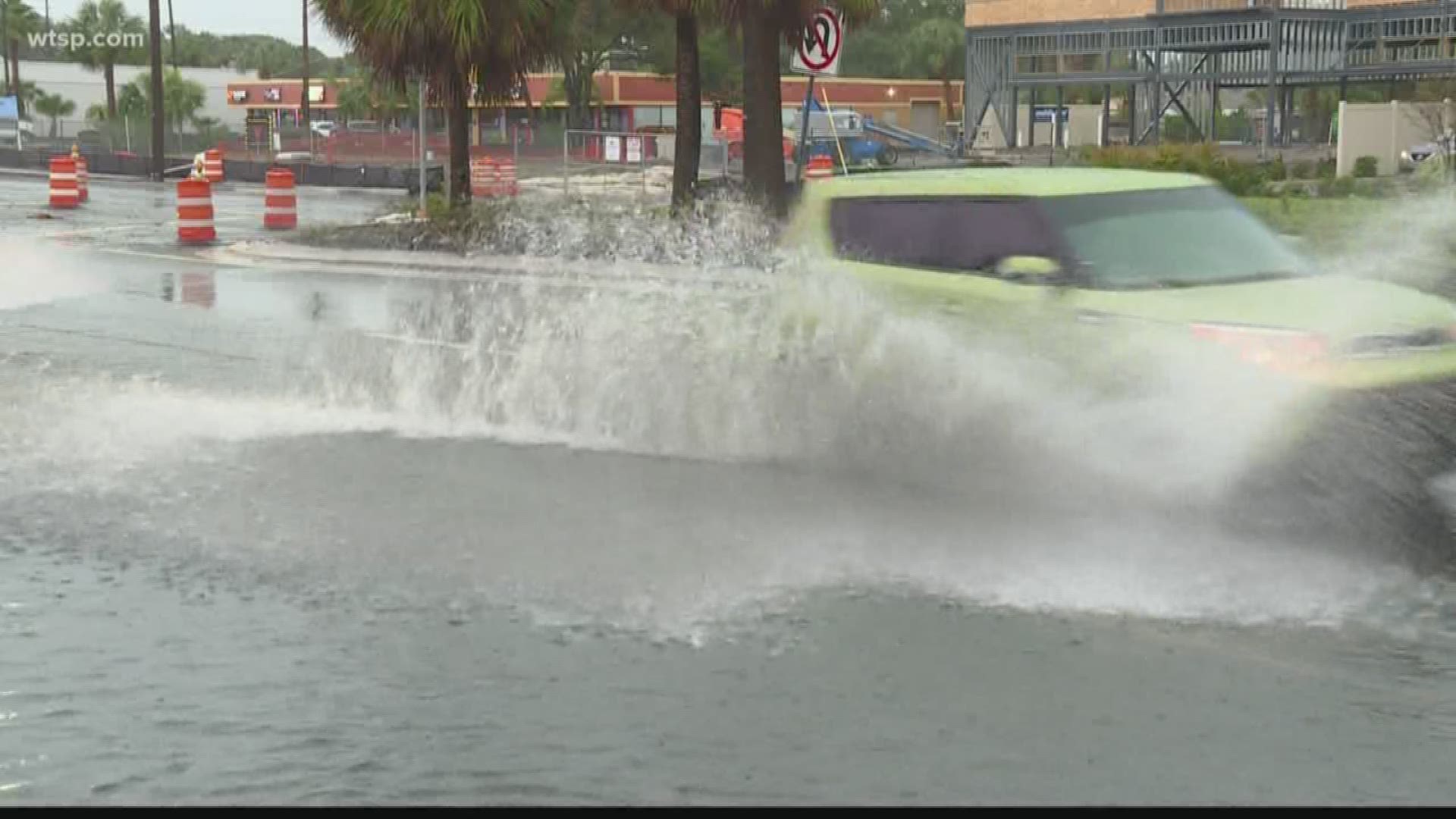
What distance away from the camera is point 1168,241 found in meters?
9.51

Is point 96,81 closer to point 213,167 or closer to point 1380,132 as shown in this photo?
point 213,167

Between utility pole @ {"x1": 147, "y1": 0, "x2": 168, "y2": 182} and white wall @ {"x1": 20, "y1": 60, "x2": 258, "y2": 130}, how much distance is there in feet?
198

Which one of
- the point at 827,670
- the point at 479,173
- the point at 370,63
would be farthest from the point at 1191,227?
the point at 479,173

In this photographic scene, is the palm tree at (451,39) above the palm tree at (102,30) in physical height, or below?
below

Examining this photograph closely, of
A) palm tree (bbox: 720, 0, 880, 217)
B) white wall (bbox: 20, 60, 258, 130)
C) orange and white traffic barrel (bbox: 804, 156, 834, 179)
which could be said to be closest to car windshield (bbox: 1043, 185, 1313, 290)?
palm tree (bbox: 720, 0, 880, 217)

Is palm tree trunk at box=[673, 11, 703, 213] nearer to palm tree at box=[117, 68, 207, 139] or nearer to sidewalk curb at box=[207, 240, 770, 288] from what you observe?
sidewalk curb at box=[207, 240, 770, 288]

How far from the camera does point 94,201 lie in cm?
4122

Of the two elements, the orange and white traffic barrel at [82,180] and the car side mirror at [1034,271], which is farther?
the orange and white traffic barrel at [82,180]

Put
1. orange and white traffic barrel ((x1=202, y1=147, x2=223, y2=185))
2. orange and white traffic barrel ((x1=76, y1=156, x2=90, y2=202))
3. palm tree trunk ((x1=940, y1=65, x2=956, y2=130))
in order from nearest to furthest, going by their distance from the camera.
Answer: orange and white traffic barrel ((x1=76, y1=156, x2=90, y2=202))
orange and white traffic barrel ((x1=202, y1=147, x2=223, y2=185))
palm tree trunk ((x1=940, y1=65, x2=956, y2=130))

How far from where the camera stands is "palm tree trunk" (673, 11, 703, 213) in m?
25.9

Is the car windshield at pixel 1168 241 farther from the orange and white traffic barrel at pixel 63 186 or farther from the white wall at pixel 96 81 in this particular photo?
the white wall at pixel 96 81

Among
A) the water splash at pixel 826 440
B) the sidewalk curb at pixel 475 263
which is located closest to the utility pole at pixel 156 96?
the sidewalk curb at pixel 475 263

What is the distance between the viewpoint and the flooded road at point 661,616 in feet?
17.7

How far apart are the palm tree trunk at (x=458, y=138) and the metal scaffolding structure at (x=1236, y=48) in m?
26.4
